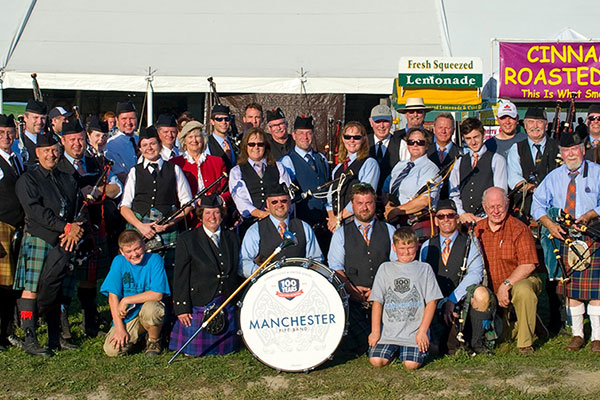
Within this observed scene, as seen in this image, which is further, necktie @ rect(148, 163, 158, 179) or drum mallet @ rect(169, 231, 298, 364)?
necktie @ rect(148, 163, 158, 179)

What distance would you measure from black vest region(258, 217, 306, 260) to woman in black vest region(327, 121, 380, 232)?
55cm

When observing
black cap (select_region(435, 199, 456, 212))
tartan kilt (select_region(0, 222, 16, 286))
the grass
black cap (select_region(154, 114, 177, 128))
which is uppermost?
black cap (select_region(154, 114, 177, 128))

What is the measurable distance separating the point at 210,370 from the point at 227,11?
844cm

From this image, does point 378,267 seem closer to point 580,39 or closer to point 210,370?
point 210,370

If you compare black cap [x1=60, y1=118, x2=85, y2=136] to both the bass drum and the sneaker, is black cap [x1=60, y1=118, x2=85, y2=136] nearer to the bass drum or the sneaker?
the sneaker

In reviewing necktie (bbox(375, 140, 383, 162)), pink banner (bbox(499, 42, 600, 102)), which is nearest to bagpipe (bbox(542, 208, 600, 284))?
necktie (bbox(375, 140, 383, 162))

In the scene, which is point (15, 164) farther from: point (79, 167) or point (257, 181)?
point (257, 181)

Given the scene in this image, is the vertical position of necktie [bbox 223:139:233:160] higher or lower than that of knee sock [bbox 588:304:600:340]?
higher

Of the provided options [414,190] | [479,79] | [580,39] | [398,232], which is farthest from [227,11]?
[398,232]

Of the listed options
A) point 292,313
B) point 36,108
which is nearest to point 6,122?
point 36,108

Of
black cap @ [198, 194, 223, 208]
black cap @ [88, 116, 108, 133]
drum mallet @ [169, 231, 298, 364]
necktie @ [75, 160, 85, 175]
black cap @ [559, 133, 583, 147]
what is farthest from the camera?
black cap @ [88, 116, 108, 133]

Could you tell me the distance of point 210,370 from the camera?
475 cm

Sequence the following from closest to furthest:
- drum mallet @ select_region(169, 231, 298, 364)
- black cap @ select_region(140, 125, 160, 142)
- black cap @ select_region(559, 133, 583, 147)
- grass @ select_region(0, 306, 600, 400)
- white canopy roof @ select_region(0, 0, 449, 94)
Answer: grass @ select_region(0, 306, 600, 400), drum mallet @ select_region(169, 231, 298, 364), black cap @ select_region(559, 133, 583, 147), black cap @ select_region(140, 125, 160, 142), white canopy roof @ select_region(0, 0, 449, 94)

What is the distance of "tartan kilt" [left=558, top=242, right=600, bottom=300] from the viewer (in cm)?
535
